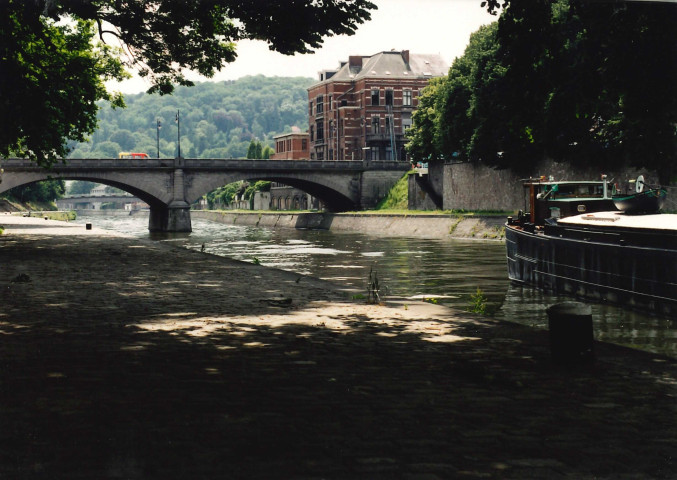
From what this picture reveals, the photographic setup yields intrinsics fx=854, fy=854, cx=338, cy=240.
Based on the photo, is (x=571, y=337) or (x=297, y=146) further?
(x=297, y=146)

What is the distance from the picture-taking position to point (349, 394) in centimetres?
784

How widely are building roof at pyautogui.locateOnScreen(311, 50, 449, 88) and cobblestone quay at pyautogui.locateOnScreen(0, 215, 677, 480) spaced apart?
94.9 m

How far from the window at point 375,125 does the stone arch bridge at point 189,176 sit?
62.2 ft

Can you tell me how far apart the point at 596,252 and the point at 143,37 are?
1247cm

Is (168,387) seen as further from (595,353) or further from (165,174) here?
(165,174)

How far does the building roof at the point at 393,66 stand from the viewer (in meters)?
106

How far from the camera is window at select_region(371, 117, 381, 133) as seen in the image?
106m

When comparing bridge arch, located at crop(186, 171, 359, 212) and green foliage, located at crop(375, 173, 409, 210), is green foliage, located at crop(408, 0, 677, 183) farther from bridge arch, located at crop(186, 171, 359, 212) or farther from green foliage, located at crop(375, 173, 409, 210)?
green foliage, located at crop(375, 173, 409, 210)

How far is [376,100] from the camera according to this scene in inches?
4144

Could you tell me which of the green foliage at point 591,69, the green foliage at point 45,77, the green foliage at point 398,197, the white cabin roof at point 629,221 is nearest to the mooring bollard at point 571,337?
the white cabin roof at point 629,221

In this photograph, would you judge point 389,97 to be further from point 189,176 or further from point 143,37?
point 143,37

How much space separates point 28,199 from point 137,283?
4372 inches

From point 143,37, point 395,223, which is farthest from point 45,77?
point 395,223

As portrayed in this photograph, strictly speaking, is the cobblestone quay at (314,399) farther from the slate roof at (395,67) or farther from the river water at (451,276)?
the slate roof at (395,67)
